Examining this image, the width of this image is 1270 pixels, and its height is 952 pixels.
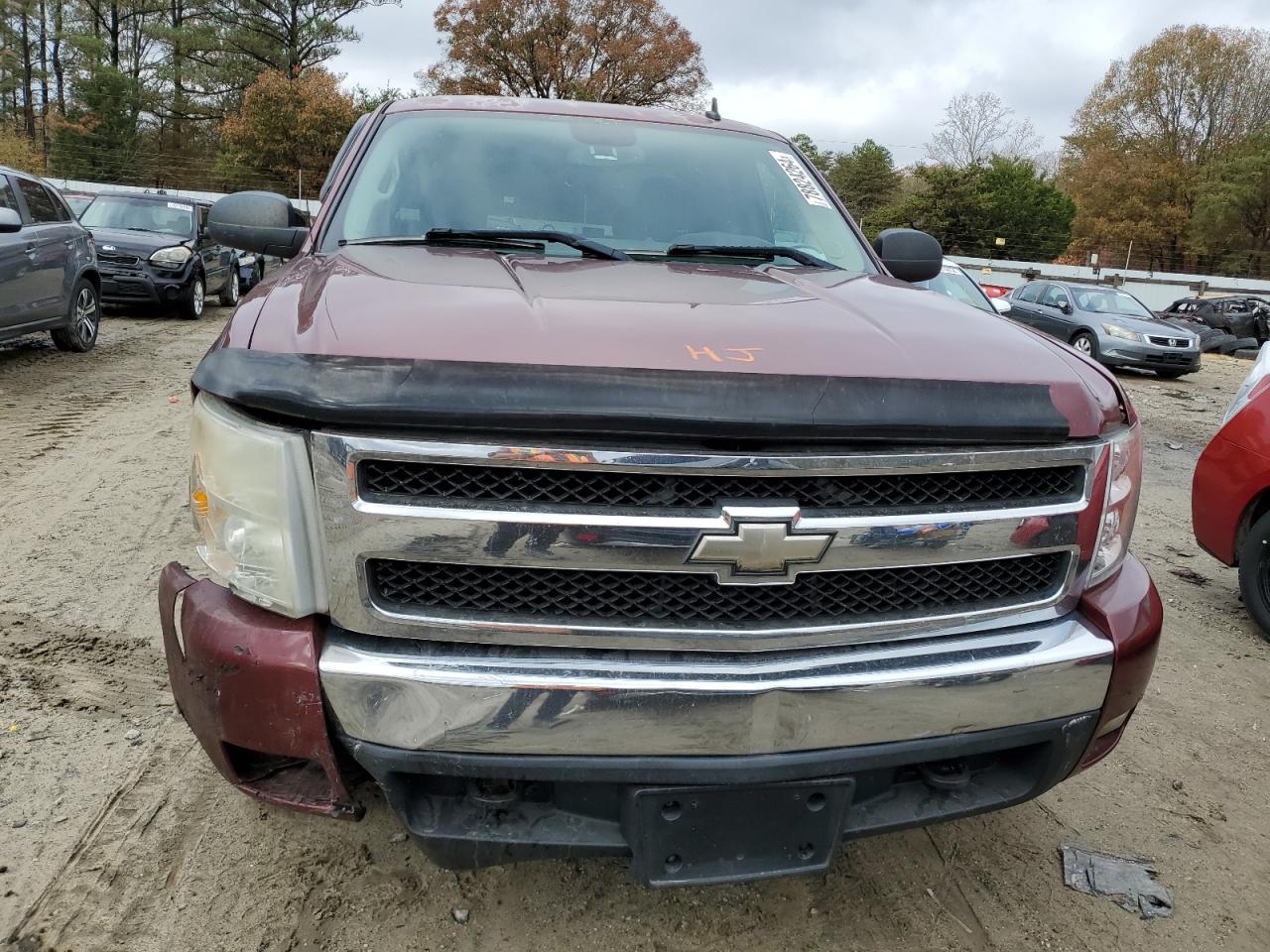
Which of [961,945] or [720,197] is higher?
[720,197]

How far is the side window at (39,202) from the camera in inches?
324

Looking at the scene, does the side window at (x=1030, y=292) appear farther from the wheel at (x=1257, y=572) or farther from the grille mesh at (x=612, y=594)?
the grille mesh at (x=612, y=594)

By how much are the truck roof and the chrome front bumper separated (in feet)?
7.17

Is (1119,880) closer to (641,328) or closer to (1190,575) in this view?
(641,328)

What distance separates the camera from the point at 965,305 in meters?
2.38

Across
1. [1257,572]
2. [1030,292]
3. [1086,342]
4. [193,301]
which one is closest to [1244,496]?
[1257,572]

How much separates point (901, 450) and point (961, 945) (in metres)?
1.25

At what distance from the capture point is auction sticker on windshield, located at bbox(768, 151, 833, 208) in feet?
10.6

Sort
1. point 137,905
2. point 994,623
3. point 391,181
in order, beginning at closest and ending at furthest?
point 994,623 < point 137,905 < point 391,181

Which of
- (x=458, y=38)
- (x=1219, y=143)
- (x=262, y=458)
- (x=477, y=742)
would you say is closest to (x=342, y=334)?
(x=262, y=458)

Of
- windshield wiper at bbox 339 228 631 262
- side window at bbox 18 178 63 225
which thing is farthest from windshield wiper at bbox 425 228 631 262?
side window at bbox 18 178 63 225

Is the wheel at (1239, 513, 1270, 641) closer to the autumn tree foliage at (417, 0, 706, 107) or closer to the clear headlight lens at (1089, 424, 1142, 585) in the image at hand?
the clear headlight lens at (1089, 424, 1142, 585)

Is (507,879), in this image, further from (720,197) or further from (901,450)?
(720,197)

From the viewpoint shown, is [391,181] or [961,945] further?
[391,181]
